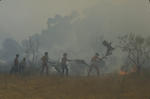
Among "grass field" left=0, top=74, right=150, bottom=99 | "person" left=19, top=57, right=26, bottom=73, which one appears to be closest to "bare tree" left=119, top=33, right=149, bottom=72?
"grass field" left=0, top=74, right=150, bottom=99

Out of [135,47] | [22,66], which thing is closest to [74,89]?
[22,66]

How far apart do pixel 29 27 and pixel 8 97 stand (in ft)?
33.0

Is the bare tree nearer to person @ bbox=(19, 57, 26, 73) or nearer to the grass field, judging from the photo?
the grass field

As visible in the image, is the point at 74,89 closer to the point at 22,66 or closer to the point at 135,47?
the point at 22,66

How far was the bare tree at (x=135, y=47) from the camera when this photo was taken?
1512 centimetres

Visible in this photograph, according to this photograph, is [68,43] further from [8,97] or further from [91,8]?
[8,97]

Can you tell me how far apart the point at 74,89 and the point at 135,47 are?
711cm

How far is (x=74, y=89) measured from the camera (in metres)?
9.70

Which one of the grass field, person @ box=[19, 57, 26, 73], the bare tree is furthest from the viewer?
the bare tree

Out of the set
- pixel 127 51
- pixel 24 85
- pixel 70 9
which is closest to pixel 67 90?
pixel 24 85

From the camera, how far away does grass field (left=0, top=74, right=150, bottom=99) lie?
895cm

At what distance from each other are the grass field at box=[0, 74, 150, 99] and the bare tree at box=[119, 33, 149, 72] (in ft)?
12.9

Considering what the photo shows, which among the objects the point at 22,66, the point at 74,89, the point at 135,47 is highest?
the point at 135,47

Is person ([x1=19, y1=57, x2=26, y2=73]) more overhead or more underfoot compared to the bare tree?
more underfoot
